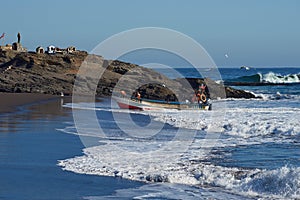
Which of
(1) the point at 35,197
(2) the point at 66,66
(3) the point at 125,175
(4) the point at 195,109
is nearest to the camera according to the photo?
(1) the point at 35,197

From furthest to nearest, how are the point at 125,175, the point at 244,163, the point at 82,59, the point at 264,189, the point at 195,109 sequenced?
the point at 82,59 < the point at 195,109 < the point at 244,163 < the point at 125,175 < the point at 264,189

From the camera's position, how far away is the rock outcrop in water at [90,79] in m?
44.1

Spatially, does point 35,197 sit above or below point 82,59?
below

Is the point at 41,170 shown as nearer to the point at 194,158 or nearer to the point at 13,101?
the point at 194,158

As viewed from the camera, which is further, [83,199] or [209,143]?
[209,143]

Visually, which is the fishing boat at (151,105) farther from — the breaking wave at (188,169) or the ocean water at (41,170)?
the breaking wave at (188,169)

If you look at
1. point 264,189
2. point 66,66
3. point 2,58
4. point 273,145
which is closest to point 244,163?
point 264,189

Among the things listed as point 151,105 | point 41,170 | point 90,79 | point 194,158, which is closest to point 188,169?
point 194,158

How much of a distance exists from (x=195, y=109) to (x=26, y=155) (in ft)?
70.3

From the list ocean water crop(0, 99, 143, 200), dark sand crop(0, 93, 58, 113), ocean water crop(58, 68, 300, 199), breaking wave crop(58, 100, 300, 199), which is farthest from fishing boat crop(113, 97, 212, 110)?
breaking wave crop(58, 100, 300, 199)

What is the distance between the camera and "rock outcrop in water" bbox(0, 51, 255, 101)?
145ft

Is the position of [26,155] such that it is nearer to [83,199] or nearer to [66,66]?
[83,199]

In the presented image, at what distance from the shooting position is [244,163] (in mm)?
11977

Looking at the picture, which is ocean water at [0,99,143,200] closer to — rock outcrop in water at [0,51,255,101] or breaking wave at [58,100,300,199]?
breaking wave at [58,100,300,199]
